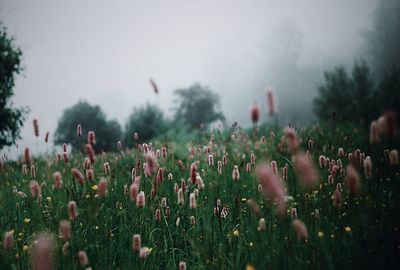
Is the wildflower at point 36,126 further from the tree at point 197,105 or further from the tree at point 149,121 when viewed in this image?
the tree at point 197,105

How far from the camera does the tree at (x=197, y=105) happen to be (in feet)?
Result: 170

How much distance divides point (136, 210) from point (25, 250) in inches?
38.0

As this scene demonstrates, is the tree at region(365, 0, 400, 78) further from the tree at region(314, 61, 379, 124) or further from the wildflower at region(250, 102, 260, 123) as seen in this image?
the wildflower at region(250, 102, 260, 123)

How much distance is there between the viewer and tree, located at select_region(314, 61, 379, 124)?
23359 mm

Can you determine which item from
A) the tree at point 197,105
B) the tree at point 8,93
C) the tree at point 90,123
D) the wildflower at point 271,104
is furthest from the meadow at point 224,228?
the tree at point 197,105

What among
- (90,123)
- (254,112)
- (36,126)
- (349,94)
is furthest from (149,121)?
(254,112)

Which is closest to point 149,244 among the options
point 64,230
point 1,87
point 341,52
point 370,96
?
point 64,230

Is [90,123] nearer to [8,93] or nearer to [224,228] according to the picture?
[8,93]

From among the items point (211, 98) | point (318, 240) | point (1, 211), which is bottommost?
point (318, 240)

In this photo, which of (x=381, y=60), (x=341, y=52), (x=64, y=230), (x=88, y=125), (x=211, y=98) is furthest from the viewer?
(x=211, y=98)

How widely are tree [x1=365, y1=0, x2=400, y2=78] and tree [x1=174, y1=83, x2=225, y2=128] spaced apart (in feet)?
79.6

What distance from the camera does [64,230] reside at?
2.01m

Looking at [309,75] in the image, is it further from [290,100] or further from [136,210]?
[136,210]

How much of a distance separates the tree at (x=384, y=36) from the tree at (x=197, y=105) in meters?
24.3
